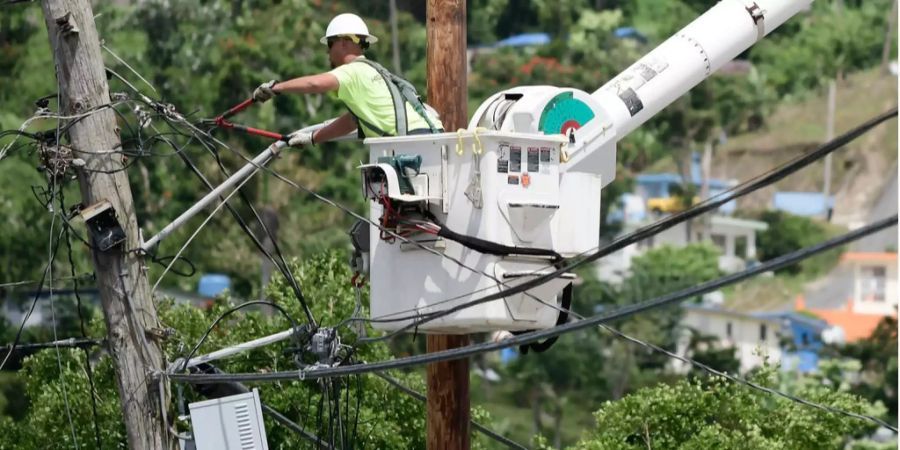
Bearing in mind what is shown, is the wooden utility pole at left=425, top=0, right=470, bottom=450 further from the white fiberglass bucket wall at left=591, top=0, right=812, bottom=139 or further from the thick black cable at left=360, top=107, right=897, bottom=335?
the white fiberglass bucket wall at left=591, top=0, right=812, bottom=139

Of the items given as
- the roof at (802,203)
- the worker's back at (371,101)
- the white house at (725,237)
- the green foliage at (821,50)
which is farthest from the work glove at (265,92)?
the green foliage at (821,50)

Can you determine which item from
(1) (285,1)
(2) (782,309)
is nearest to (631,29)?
(2) (782,309)

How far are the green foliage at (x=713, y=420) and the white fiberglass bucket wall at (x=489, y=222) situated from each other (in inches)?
209

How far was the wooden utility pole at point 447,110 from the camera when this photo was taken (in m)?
14.6

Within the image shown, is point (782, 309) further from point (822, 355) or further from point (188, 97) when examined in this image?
point (188, 97)

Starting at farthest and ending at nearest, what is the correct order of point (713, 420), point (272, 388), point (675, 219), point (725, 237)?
point (725, 237) → point (272, 388) → point (713, 420) → point (675, 219)

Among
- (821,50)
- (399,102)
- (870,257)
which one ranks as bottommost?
(870,257)

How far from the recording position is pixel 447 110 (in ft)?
48.6

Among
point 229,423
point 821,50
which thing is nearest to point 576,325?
point 229,423

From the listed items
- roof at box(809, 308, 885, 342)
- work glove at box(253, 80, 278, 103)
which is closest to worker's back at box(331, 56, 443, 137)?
work glove at box(253, 80, 278, 103)

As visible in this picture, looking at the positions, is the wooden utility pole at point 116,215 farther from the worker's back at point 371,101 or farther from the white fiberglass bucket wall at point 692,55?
the white fiberglass bucket wall at point 692,55

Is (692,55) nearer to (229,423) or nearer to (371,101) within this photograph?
(371,101)

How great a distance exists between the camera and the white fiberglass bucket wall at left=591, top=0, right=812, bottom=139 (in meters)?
14.8

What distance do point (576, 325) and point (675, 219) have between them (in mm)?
871
